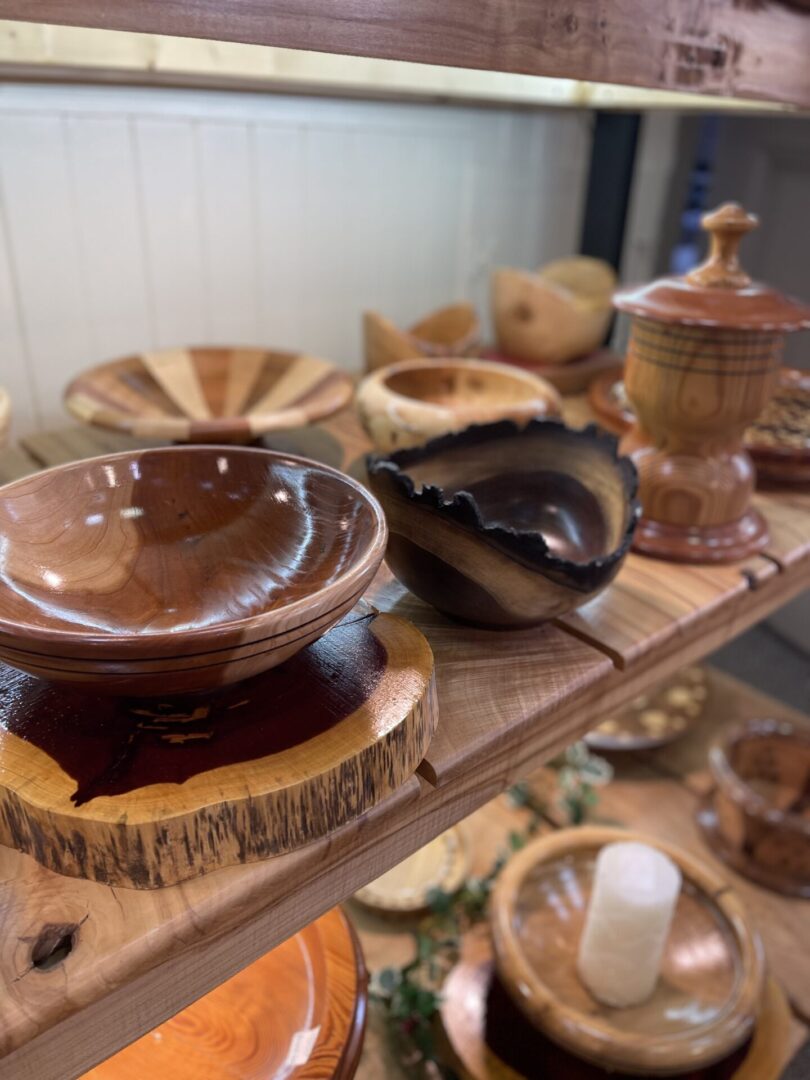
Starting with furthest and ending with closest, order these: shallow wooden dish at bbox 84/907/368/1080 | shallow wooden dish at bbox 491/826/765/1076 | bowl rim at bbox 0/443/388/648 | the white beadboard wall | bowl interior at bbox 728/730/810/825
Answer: bowl interior at bbox 728/730/810/825
the white beadboard wall
shallow wooden dish at bbox 491/826/765/1076
shallow wooden dish at bbox 84/907/368/1080
bowl rim at bbox 0/443/388/648

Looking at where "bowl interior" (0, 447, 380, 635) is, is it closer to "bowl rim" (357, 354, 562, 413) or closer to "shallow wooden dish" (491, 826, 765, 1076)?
"bowl rim" (357, 354, 562, 413)

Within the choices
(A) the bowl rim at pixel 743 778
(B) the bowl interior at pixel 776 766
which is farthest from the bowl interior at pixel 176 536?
(B) the bowl interior at pixel 776 766

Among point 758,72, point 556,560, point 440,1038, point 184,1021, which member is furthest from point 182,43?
point 440,1038

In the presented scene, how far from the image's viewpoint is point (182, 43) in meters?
0.81

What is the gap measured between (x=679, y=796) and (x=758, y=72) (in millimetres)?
1054

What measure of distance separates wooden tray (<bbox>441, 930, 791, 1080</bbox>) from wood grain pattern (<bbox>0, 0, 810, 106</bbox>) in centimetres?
95

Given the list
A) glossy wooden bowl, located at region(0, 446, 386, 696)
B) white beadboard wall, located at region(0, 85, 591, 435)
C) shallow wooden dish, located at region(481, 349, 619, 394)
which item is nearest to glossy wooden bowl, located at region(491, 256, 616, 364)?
shallow wooden dish, located at region(481, 349, 619, 394)

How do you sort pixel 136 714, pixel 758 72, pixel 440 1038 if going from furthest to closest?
pixel 440 1038, pixel 758 72, pixel 136 714

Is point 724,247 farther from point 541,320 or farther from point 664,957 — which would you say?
point 664,957

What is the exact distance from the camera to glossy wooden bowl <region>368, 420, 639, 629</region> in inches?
20.8

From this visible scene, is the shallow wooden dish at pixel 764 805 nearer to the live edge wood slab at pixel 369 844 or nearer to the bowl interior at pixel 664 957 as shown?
the bowl interior at pixel 664 957

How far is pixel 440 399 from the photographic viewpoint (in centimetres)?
100

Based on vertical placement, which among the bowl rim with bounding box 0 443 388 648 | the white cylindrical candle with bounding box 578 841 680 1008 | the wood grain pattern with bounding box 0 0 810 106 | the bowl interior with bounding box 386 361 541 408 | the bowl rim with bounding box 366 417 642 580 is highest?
the wood grain pattern with bounding box 0 0 810 106

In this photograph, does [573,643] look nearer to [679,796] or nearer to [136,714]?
[136,714]
